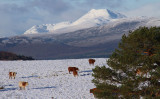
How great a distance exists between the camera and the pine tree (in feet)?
49.6

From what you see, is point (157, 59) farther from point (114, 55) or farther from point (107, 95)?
point (107, 95)

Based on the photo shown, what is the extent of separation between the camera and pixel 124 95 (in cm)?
1576

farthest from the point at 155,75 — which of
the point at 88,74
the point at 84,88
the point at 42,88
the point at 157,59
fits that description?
the point at 88,74

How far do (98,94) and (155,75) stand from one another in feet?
13.3

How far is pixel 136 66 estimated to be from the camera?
51.6ft

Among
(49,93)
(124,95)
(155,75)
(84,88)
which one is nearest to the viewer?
(155,75)

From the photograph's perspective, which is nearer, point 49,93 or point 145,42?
point 145,42

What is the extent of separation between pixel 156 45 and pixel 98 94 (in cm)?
498

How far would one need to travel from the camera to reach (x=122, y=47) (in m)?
16.6

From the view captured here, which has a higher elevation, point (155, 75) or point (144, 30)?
point (144, 30)

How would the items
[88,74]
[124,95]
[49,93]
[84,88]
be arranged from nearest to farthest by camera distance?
1. [124,95]
2. [49,93]
3. [84,88]
4. [88,74]

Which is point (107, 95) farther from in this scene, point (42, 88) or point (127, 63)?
point (42, 88)

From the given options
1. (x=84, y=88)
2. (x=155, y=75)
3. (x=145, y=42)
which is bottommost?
(x=84, y=88)

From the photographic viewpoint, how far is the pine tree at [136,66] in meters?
15.1
